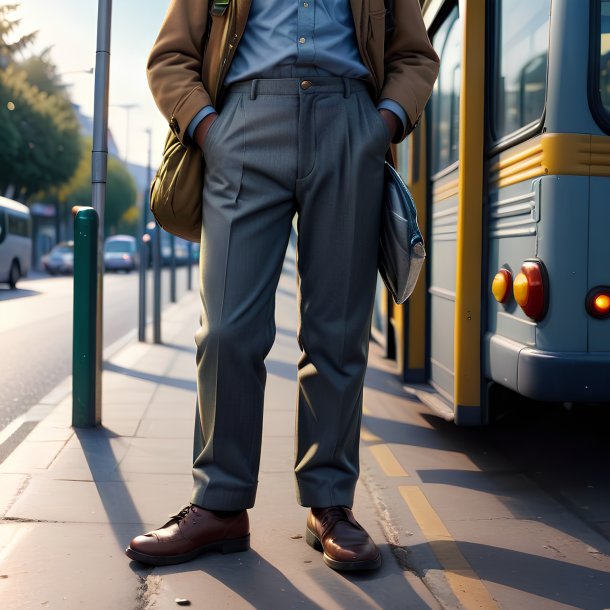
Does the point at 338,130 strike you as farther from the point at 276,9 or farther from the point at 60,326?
the point at 60,326

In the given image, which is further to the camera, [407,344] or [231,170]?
[407,344]

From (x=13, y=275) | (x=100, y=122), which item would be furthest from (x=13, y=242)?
(x=100, y=122)

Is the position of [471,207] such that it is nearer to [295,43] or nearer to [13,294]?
[295,43]

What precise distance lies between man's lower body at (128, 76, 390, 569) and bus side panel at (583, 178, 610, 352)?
884 millimetres

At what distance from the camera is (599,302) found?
3277 mm

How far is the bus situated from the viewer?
3.25 metres

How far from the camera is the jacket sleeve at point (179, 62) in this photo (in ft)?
9.10

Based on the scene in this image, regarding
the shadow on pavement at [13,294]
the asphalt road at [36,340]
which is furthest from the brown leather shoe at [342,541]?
the shadow on pavement at [13,294]

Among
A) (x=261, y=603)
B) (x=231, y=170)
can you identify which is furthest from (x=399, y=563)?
(x=231, y=170)

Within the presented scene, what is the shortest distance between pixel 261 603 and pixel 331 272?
98 centimetres

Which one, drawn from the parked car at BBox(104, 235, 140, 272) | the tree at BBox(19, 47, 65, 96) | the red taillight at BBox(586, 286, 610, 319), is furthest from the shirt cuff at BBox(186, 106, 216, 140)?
the tree at BBox(19, 47, 65, 96)

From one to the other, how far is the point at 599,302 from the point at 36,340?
25.9 ft

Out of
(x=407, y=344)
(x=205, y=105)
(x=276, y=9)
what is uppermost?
(x=276, y=9)

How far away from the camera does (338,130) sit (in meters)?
2.73
